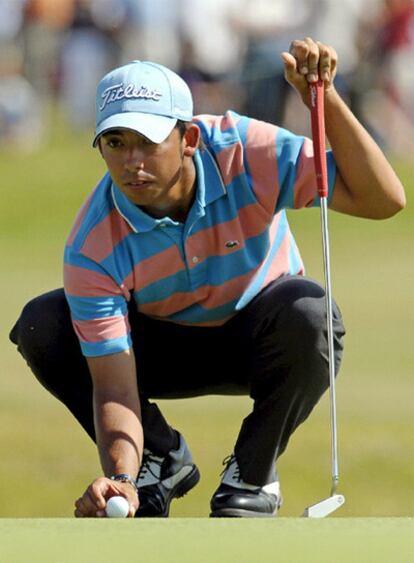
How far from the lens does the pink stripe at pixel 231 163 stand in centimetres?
465

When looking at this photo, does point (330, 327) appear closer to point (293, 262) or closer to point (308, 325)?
point (308, 325)

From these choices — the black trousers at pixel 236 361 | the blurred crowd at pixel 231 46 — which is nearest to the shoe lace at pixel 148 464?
the black trousers at pixel 236 361

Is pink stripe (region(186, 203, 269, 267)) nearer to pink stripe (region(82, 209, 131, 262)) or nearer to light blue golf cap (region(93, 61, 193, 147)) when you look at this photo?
pink stripe (region(82, 209, 131, 262))

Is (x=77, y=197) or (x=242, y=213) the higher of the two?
(x=242, y=213)

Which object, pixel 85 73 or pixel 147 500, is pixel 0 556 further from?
pixel 85 73

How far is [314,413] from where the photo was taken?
7871mm

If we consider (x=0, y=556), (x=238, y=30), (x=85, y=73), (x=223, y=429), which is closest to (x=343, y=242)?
(x=238, y=30)

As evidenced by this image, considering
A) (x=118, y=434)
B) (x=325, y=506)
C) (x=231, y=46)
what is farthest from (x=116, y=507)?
(x=231, y=46)

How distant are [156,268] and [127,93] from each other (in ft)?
1.81

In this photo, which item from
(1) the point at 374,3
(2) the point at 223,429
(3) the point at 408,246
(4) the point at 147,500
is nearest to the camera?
(4) the point at 147,500

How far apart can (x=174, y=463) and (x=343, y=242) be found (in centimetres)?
908

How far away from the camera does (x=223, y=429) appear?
7348mm

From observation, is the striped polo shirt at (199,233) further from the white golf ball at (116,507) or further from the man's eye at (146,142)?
the white golf ball at (116,507)

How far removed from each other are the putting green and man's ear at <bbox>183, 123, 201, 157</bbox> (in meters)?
1.29
